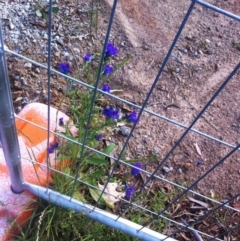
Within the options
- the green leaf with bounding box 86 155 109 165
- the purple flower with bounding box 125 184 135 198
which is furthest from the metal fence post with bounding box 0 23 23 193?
the purple flower with bounding box 125 184 135 198

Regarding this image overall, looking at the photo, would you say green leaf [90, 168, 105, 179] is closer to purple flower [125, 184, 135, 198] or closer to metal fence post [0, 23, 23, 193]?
purple flower [125, 184, 135, 198]

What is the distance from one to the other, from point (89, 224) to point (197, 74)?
3.08 ft

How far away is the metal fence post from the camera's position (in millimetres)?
932

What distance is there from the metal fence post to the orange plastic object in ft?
0.15

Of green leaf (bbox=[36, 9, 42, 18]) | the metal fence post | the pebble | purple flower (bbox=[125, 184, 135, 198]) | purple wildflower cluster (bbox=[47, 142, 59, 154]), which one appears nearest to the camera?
the metal fence post

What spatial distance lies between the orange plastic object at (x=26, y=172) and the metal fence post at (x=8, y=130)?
0.15 feet

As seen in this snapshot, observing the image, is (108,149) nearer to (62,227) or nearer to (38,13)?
(62,227)

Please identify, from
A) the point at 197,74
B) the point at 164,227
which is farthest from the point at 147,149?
the point at 197,74

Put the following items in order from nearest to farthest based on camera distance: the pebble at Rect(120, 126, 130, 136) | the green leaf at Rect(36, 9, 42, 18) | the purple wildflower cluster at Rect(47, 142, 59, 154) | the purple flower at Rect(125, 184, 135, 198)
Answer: the purple wildflower cluster at Rect(47, 142, 59, 154) < the purple flower at Rect(125, 184, 135, 198) < the pebble at Rect(120, 126, 130, 136) < the green leaf at Rect(36, 9, 42, 18)

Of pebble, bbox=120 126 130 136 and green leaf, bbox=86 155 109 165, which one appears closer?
green leaf, bbox=86 155 109 165

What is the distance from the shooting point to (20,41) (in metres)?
1.98

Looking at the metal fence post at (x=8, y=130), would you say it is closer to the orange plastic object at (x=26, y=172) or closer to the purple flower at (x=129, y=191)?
the orange plastic object at (x=26, y=172)

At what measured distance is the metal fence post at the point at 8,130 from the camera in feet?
3.06

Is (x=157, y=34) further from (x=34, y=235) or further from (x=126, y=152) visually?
(x=34, y=235)
